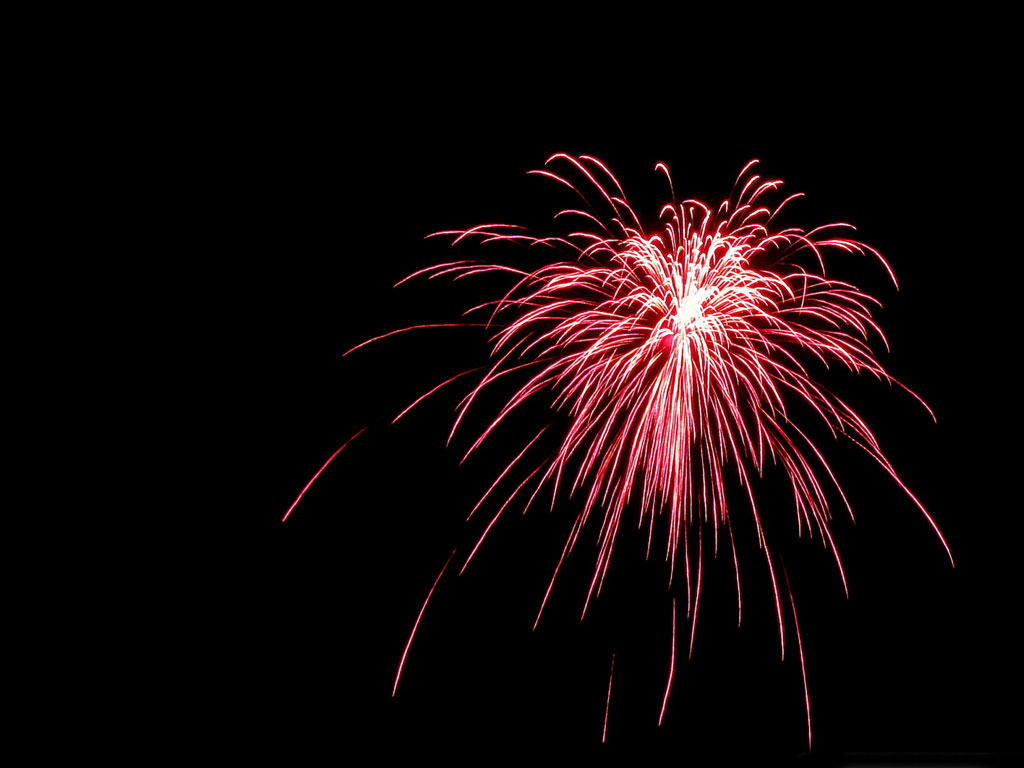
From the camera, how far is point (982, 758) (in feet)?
14.4

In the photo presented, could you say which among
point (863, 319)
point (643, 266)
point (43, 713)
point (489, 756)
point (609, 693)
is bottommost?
point (43, 713)

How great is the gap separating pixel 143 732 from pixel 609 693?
502cm

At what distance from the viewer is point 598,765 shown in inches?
235

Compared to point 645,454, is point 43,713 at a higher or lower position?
lower

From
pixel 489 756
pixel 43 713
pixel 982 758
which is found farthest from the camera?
pixel 489 756

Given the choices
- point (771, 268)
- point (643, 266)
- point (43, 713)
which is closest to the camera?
point (643, 266)

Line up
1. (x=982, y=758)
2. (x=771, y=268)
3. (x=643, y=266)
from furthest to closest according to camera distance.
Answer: (x=771, y=268) → (x=643, y=266) → (x=982, y=758)

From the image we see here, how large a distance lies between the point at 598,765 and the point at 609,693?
0.69 m

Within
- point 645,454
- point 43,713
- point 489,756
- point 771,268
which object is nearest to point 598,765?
point 489,756

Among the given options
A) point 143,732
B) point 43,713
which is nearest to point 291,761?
point 143,732

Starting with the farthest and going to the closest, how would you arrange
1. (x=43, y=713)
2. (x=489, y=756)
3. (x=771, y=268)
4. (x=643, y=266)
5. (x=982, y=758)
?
(x=489, y=756) < (x=43, y=713) < (x=771, y=268) < (x=643, y=266) < (x=982, y=758)

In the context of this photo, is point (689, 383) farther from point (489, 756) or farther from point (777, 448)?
point (489, 756)

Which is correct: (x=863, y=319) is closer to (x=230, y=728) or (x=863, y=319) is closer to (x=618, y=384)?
(x=618, y=384)

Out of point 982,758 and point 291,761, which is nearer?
point 982,758
